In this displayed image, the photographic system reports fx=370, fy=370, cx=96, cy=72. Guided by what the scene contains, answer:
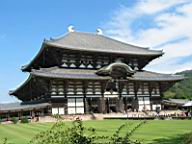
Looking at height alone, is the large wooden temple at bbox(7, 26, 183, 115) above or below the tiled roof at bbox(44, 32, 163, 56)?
below

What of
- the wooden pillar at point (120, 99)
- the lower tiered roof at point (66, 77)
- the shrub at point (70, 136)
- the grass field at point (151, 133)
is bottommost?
the grass field at point (151, 133)

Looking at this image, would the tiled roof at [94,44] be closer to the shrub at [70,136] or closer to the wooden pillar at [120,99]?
the wooden pillar at [120,99]

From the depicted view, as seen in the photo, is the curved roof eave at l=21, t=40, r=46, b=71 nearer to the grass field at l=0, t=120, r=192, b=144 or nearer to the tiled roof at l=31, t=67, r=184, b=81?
the tiled roof at l=31, t=67, r=184, b=81

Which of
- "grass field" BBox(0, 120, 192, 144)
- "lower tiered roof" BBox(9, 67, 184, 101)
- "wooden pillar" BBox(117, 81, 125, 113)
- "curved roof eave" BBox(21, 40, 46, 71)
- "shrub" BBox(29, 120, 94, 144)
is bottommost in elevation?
"grass field" BBox(0, 120, 192, 144)

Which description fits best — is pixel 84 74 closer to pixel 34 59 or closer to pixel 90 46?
pixel 90 46

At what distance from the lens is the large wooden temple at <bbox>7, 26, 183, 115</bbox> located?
172ft

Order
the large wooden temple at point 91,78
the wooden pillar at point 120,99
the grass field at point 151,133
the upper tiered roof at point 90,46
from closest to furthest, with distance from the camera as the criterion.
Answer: the grass field at point 151,133
the large wooden temple at point 91,78
the upper tiered roof at point 90,46
the wooden pillar at point 120,99

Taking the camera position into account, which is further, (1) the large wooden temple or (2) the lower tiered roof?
(1) the large wooden temple

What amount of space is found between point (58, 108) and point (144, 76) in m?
16.2

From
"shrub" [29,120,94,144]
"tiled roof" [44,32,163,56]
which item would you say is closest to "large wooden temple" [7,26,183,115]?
"tiled roof" [44,32,163,56]

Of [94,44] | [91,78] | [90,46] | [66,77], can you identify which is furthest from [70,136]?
[94,44]

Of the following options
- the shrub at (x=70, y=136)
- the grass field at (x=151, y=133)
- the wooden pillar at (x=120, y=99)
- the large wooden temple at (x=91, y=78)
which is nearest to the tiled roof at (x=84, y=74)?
the large wooden temple at (x=91, y=78)

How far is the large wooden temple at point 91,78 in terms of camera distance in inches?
2063

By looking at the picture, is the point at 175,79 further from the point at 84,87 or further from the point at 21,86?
the point at 21,86
